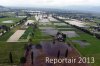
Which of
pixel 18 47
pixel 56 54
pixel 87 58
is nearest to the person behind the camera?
pixel 87 58

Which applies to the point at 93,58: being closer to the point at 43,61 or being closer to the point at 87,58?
the point at 87,58

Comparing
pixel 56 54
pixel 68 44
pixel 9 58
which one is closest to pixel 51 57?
pixel 56 54

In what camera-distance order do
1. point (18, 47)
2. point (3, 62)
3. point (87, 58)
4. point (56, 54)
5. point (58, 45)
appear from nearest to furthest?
point (3, 62), point (87, 58), point (56, 54), point (18, 47), point (58, 45)

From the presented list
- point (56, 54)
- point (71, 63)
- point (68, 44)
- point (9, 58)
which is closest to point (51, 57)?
point (56, 54)

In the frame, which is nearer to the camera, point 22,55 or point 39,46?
point 22,55

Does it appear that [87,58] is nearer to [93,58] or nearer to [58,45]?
[93,58]

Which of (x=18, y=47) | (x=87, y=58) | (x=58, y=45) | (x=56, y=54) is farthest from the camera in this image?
(x=58, y=45)
